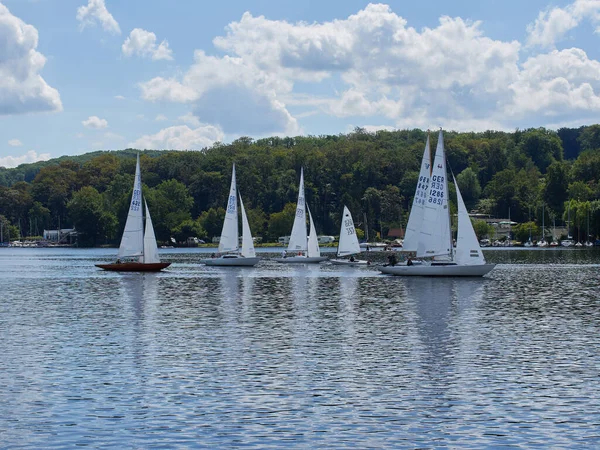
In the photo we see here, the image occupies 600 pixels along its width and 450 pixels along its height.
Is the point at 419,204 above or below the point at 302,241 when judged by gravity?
above

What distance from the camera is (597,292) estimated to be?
228 ft

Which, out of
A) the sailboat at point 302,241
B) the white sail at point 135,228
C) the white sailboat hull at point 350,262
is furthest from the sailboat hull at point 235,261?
the white sail at point 135,228

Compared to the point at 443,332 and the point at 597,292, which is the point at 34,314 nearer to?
the point at 443,332

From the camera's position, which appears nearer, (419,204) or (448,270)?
(448,270)

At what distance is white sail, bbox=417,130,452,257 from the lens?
80.3 metres

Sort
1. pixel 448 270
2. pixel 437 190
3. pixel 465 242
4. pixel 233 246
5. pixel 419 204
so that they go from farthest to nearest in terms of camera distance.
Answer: pixel 233 246, pixel 419 204, pixel 448 270, pixel 437 190, pixel 465 242

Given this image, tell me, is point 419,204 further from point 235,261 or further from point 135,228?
point 235,261

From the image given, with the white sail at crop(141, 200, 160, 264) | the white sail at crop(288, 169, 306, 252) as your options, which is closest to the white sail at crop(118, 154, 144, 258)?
the white sail at crop(141, 200, 160, 264)

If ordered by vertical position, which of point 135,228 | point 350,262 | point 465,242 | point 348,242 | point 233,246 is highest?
point 135,228

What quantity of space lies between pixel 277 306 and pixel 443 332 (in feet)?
57.7

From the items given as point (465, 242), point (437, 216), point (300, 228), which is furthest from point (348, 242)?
point (465, 242)

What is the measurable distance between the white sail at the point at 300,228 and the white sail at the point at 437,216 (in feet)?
118

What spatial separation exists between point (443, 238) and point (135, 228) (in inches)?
1361

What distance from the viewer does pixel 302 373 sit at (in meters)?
32.2
